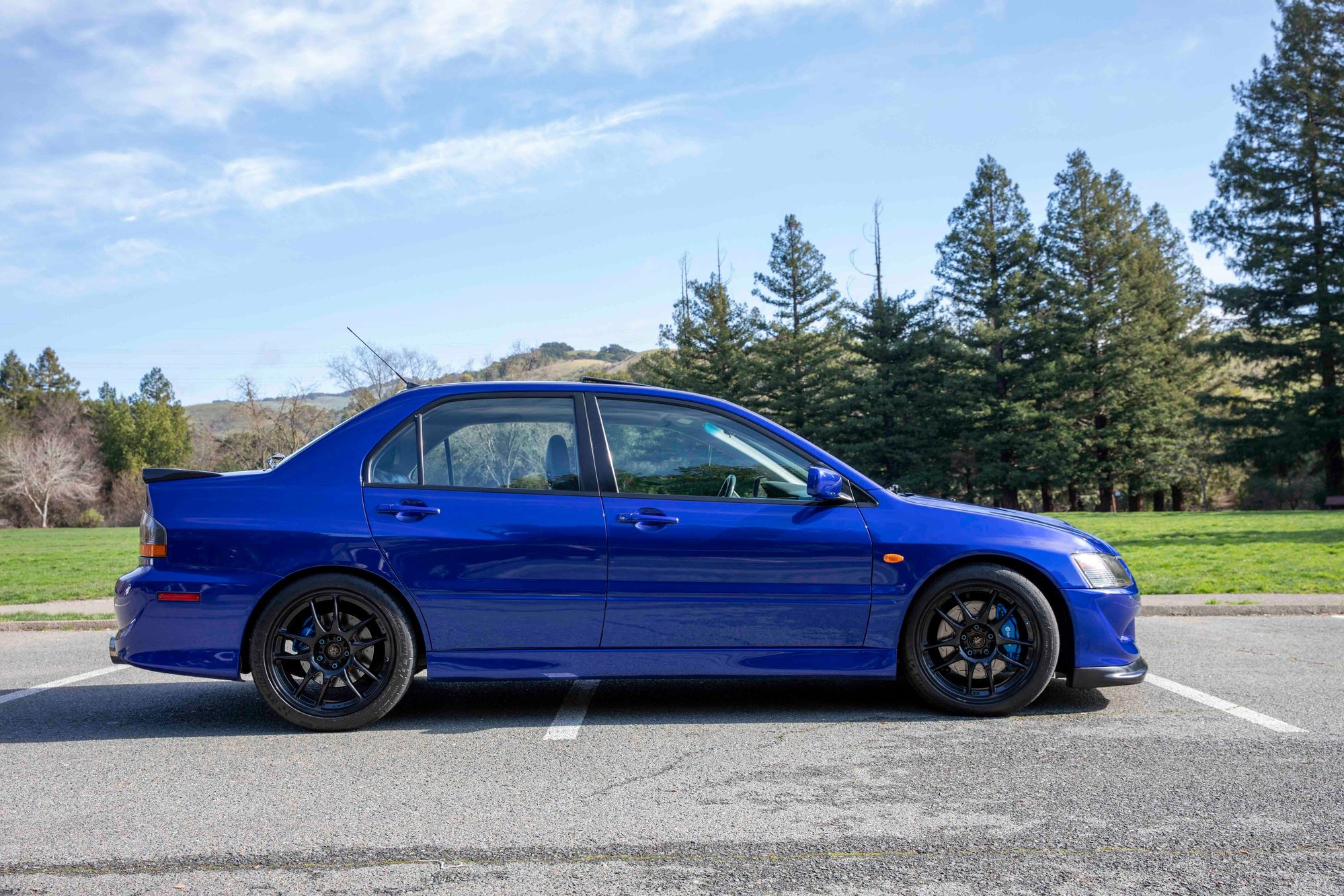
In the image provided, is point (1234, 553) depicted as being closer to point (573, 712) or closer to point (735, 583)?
point (735, 583)

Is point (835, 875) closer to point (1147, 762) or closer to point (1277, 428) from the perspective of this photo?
point (1147, 762)

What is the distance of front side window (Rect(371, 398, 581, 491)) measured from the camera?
5148 mm

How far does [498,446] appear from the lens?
17.1 ft

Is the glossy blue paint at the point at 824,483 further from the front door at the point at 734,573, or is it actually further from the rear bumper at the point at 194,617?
the rear bumper at the point at 194,617

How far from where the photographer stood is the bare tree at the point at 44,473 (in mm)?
80750

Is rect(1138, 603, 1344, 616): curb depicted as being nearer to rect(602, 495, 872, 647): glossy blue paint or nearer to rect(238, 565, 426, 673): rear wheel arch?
rect(602, 495, 872, 647): glossy blue paint

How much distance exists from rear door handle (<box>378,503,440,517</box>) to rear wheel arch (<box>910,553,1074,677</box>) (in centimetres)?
244

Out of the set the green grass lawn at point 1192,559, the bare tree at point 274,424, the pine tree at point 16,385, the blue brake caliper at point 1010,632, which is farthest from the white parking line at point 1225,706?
the pine tree at point 16,385

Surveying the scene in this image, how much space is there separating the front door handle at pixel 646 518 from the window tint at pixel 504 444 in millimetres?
309

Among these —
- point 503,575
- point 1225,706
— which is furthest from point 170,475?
point 1225,706

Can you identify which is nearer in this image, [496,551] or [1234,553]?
[496,551]

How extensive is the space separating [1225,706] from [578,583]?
3.46 meters

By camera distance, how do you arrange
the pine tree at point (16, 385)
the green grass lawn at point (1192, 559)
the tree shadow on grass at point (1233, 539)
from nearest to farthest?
the green grass lawn at point (1192, 559)
the tree shadow on grass at point (1233, 539)
the pine tree at point (16, 385)

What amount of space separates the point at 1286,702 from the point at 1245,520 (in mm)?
21202
